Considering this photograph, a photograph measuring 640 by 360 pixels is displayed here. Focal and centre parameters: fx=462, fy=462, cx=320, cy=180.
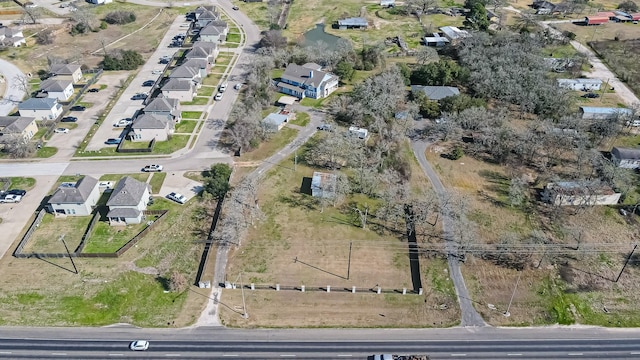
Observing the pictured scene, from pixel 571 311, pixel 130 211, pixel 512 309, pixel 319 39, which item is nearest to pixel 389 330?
pixel 512 309

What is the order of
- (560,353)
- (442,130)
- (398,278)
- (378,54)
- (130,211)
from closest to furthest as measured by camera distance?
(560,353) → (398,278) → (130,211) → (442,130) → (378,54)

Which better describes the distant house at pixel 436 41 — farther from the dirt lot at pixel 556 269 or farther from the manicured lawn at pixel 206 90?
the dirt lot at pixel 556 269

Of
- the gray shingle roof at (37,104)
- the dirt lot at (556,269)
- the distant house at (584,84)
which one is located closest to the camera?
the dirt lot at (556,269)

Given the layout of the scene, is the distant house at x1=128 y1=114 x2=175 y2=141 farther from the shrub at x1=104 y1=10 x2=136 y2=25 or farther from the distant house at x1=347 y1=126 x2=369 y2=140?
the shrub at x1=104 y1=10 x2=136 y2=25

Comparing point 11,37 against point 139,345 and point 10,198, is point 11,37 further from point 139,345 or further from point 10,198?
point 139,345

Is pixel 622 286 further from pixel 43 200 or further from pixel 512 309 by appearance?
pixel 43 200

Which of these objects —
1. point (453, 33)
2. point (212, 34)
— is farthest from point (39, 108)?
point (453, 33)

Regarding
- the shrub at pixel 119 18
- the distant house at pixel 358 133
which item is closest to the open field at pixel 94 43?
the shrub at pixel 119 18
